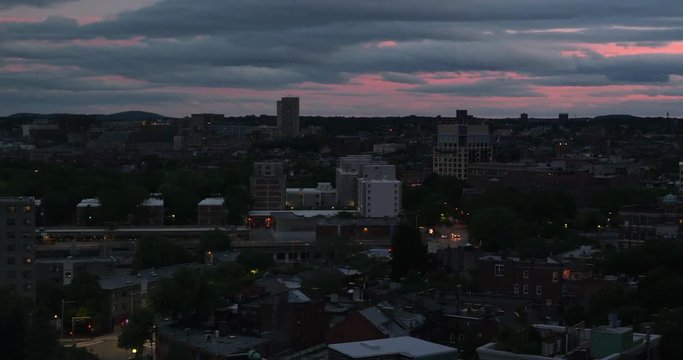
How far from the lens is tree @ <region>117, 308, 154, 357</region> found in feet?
112

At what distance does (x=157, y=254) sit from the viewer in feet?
171

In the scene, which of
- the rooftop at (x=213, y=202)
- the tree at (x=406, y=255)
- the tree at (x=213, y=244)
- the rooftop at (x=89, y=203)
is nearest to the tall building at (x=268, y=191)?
the rooftop at (x=213, y=202)

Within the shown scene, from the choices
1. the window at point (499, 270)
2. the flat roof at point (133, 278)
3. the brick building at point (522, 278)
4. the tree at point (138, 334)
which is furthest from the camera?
the flat roof at point (133, 278)

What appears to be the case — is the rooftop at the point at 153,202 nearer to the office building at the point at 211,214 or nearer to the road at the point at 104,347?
the office building at the point at 211,214

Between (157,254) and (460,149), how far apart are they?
3009 inches

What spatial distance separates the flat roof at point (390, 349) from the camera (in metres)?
21.5

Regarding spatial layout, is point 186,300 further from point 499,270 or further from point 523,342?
point 523,342

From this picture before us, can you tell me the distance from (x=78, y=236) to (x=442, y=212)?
23.3m

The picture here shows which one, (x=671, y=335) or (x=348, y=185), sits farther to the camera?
(x=348, y=185)

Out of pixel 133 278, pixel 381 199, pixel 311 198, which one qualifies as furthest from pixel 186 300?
pixel 311 198

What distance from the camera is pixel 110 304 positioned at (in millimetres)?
40812

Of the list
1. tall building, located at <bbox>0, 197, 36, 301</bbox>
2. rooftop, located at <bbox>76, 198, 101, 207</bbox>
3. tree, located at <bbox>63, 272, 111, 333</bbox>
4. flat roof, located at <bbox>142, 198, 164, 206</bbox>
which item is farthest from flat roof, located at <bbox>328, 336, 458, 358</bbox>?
flat roof, located at <bbox>142, 198, 164, 206</bbox>

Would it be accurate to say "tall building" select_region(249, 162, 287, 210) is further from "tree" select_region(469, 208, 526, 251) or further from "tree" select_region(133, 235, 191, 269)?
"tree" select_region(133, 235, 191, 269)

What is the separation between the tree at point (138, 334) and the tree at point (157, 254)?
16144mm
